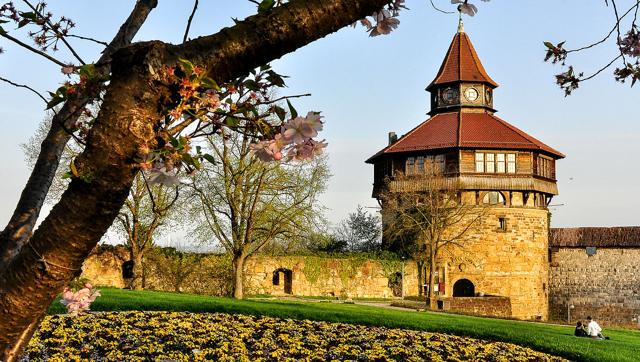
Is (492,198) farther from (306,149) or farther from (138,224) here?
(306,149)

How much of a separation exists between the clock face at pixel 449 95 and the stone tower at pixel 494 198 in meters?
2.32

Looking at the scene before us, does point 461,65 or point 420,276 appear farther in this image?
point 461,65

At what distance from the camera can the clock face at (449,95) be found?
41969mm

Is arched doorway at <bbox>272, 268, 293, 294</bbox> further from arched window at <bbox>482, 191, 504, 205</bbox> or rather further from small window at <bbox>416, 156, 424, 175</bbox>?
arched window at <bbox>482, 191, 504, 205</bbox>

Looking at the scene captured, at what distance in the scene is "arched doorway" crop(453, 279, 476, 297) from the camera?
3856 cm

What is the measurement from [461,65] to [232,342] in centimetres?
3542

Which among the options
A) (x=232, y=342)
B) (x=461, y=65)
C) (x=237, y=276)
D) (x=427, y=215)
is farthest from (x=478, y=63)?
(x=232, y=342)

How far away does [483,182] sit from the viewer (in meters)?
37.5

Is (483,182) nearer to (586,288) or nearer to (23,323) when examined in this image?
(586,288)

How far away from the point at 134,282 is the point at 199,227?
4526mm

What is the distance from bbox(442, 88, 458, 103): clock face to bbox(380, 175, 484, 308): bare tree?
6.80 meters

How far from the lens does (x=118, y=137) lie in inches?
82.0

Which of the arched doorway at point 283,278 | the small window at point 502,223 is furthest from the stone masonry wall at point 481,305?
the arched doorway at point 283,278

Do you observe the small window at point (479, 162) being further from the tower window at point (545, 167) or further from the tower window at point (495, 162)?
the tower window at point (545, 167)
